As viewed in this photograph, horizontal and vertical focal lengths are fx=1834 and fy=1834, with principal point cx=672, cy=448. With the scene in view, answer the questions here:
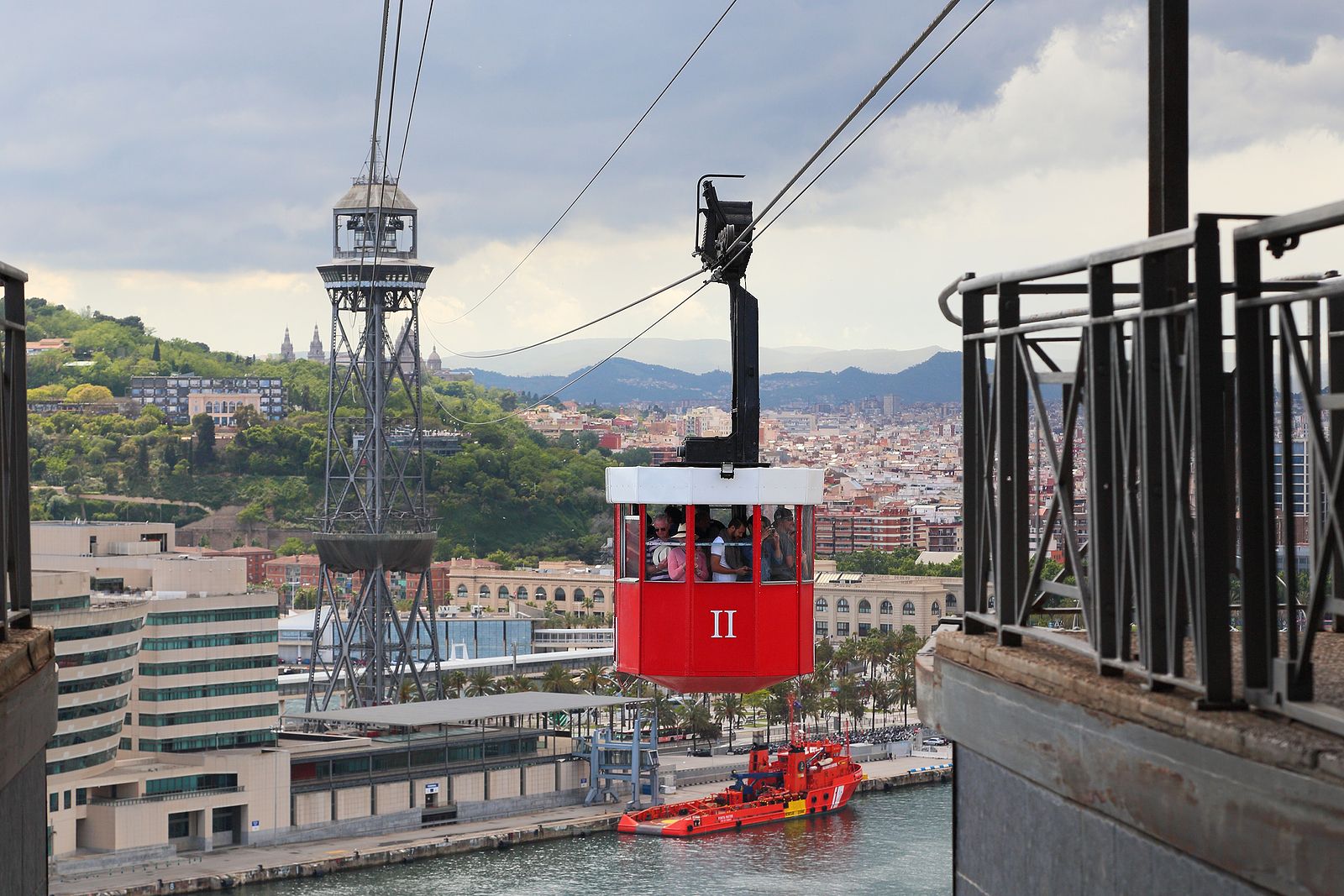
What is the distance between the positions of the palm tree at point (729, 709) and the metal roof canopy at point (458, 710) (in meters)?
4.76

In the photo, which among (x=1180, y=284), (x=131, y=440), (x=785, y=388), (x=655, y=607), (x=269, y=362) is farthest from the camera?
(x=785, y=388)

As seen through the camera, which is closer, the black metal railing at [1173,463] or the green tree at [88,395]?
the black metal railing at [1173,463]

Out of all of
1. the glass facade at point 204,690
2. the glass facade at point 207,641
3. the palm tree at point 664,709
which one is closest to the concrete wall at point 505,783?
the glass facade at point 204,690

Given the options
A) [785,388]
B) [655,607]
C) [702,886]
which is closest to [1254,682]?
[655,607]

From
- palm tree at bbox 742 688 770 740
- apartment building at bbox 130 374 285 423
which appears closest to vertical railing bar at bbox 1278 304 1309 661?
palm tree at bbox 742 688 770 740

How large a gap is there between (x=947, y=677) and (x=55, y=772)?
21933 millimetres

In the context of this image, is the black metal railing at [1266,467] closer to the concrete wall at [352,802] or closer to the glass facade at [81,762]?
the glass facade at [81,762]

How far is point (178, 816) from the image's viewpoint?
26.7 meters

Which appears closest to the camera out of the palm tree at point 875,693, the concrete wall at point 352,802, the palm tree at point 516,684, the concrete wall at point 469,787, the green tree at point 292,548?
the concrete wall at point 352,802

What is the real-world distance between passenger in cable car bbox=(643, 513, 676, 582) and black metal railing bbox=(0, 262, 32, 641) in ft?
10.1

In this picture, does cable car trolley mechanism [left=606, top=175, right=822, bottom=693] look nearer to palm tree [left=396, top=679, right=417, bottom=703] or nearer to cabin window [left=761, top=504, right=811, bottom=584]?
cabin window [left=761, top=504, right=811, bottom=584]

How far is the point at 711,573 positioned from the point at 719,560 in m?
0.05

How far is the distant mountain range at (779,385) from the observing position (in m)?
136

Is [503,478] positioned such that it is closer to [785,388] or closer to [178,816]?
[178,816]
